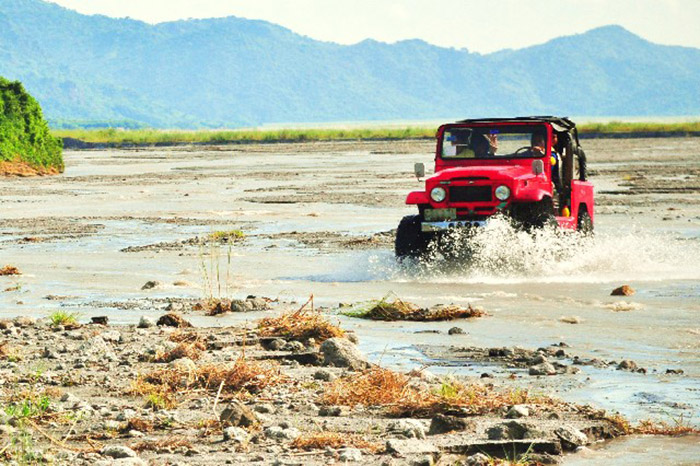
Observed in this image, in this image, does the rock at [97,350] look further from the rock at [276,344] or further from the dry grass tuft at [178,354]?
the rock at [276,344]

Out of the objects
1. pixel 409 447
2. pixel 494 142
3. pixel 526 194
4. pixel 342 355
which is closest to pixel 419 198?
pixel 526 194

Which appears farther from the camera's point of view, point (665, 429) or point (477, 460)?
point (665, 429)

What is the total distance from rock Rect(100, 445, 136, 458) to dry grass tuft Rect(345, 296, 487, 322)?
20.4 feet

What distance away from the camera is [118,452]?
707cm

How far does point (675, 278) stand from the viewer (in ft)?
55.3

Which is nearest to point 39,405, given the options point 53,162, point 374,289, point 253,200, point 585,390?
point 585,390

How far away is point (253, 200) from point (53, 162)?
776 inches

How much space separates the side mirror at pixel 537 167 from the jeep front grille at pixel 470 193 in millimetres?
725

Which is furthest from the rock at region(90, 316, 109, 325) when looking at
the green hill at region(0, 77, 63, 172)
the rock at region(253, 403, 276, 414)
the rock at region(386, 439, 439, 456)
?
the green hill at region(0, 77, 63, 172)

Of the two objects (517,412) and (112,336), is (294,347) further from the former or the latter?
(517,412)

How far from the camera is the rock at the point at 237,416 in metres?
7.79

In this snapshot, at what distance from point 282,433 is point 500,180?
9642 mm

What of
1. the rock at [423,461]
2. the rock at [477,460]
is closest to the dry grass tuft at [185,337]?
the rock at [423,461]

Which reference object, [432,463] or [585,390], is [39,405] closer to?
[432,463]
